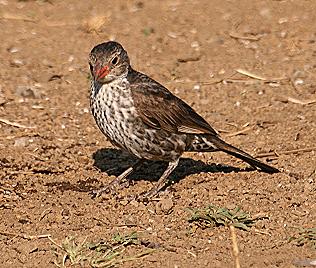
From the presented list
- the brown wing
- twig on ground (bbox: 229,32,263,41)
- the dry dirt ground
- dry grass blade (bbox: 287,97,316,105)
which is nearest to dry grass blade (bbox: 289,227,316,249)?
the dry dirt ground

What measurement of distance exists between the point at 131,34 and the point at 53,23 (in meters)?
1.22

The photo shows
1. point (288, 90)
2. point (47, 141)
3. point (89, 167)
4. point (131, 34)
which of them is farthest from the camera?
point (131, 34)

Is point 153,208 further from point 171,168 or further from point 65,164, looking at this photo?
point 65,164

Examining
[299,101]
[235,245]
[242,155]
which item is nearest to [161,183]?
[242,155]

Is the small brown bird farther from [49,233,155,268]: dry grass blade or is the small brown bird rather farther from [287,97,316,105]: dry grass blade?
[287,97,316,105]: dry grass blade

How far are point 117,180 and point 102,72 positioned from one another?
111cm

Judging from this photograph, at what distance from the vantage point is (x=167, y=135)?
8.09 metres

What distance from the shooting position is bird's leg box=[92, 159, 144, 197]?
26.4 ft

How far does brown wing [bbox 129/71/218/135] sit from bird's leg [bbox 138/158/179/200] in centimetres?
34

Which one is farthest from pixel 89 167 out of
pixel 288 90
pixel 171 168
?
pixel 288 90

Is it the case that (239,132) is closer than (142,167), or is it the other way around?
(142,167)

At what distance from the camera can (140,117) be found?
7812mm

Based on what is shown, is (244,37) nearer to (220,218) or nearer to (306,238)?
(220,218)

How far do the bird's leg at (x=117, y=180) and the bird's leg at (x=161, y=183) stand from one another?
0.34 m
